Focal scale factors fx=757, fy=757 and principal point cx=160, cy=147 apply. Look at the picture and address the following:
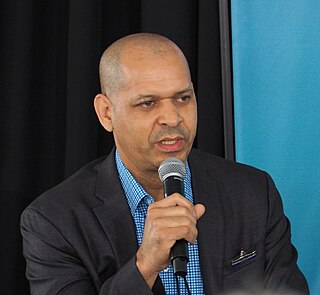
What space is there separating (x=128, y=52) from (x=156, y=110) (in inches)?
7.7

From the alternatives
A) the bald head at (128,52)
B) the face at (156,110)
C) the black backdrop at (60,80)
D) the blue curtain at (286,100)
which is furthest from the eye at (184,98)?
the black backdrop at (60,80)

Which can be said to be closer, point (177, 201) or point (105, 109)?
point (177, 201)

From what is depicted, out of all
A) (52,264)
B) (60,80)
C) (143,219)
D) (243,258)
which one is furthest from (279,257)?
(60,80)

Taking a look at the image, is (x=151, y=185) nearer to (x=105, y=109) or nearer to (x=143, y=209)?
(x=143, y=209)

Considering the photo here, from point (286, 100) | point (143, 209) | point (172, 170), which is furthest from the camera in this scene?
point (286, 100)

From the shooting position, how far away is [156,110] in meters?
1.85

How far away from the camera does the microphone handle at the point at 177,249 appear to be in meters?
1.39

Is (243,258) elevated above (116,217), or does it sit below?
below

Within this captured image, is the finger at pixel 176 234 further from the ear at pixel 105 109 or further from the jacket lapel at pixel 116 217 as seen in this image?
the ear at pixel 105 109

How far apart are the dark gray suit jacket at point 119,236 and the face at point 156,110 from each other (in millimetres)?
191

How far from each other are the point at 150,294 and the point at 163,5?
128 centimetres

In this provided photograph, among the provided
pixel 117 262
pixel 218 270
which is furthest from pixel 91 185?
pixel 218 270

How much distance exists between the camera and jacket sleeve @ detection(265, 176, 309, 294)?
197 centimetres

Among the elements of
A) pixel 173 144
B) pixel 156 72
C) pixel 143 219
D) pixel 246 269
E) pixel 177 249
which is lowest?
pixel 246 269
